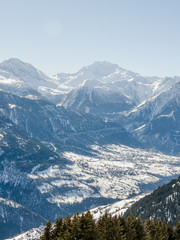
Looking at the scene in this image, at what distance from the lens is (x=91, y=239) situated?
274 feet

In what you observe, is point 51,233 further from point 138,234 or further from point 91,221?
point 138,234

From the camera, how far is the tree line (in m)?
83.3

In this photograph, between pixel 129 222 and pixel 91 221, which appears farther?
pixel 129 222

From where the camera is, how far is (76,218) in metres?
87.4

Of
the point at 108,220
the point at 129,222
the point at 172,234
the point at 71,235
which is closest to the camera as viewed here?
the point at 71,235

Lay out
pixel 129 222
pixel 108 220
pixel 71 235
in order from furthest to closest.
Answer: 1. pixel 129 222
2. pixel 108 220
3. pixel 71 235

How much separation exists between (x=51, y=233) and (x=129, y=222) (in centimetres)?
2520

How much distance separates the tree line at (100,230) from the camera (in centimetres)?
8331

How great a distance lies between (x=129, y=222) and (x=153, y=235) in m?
9.78

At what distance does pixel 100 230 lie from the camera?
94.5 m

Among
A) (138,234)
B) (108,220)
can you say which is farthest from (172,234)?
(108,220)

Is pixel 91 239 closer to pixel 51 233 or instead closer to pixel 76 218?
pixel 76 218

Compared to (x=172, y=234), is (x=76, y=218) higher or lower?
higher

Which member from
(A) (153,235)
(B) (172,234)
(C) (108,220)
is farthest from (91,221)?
(B) (172,234)
